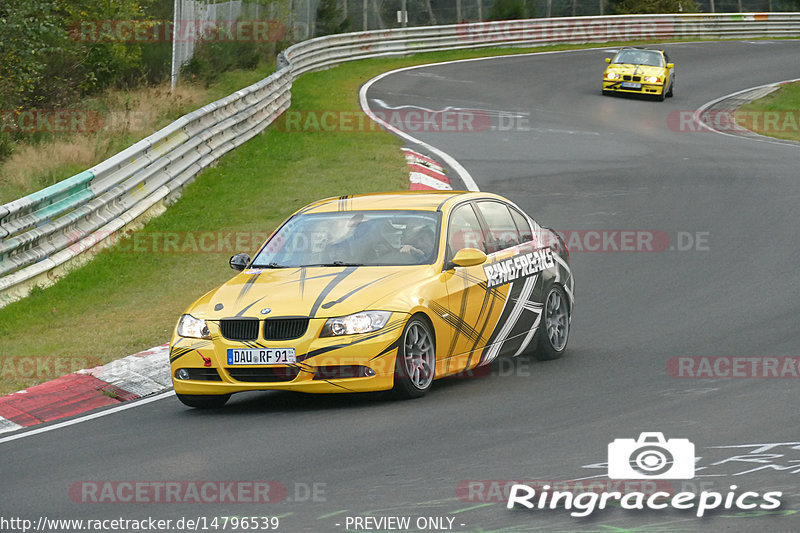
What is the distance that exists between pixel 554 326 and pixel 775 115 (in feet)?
77.5

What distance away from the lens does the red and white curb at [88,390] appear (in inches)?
376

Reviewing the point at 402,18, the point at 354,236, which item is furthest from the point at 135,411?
the point at 402,18

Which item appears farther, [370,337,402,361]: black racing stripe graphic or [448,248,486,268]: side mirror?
[448,248,486,268]: side mirror

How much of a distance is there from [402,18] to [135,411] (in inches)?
1646

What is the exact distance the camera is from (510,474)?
22.6 feet

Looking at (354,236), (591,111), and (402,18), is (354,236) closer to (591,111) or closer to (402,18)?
(591,111)

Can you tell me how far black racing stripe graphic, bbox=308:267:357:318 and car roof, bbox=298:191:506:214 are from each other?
981mm

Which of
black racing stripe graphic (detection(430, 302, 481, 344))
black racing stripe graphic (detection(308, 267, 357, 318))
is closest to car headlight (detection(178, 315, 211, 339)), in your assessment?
black racing stripe graphic (detection(308, 267, 357, 318))

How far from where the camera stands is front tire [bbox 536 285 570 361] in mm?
11031

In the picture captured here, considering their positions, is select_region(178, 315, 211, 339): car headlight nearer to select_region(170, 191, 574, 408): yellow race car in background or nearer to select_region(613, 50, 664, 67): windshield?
select_region(170, 191, 574, 408): yellow race car in background

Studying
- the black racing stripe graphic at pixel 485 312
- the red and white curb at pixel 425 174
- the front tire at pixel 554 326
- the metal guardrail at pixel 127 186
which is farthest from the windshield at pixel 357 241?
the red and white curb at pixel 425 174

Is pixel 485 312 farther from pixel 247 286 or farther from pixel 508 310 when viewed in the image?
pixel 247 286

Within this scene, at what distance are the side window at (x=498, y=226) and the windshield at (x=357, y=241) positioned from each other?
2.23 ft

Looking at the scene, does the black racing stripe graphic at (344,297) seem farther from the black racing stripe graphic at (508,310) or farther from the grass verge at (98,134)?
the grass verge at (98,134)
